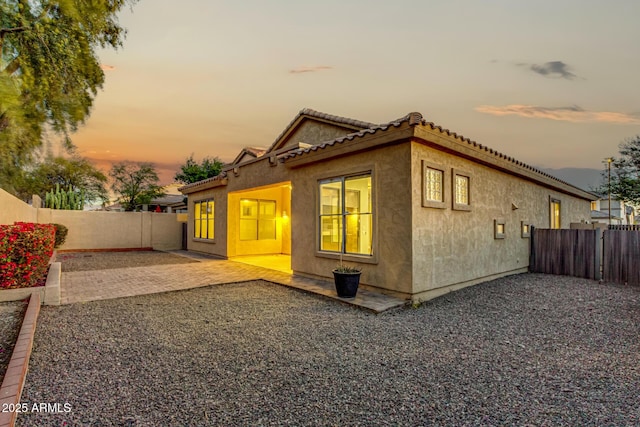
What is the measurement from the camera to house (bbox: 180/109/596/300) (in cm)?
589

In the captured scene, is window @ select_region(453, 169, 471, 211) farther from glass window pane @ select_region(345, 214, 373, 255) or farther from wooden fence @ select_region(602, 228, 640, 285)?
wooden fence @ select_region(602, 228, 640, 285)

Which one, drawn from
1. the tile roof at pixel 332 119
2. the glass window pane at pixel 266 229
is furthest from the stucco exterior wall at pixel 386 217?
the glass window pane at pixel 266 229

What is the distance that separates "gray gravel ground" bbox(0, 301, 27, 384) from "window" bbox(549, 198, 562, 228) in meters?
14.0

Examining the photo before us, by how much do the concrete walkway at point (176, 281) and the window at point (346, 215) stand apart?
3.02 feet

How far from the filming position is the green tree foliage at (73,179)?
24000mm

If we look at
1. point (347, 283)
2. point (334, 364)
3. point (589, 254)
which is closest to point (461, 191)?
point (347, 283)

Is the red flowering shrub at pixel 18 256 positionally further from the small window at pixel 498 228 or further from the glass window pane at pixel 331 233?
the small window at pixel 498 228

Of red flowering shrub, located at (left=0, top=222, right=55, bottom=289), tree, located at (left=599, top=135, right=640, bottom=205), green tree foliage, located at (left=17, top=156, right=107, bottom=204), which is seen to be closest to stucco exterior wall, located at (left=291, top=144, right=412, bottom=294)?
red flowering shrub, located at (left=0, top=222, right=55, bottom=289)

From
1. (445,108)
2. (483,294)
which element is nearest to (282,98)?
(445,108)

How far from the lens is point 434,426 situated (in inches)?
93.7

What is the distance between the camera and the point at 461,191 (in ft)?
23.4

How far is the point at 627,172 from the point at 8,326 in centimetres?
3871

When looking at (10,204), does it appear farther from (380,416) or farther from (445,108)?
(445,108)

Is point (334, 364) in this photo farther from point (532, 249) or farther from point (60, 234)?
point (60, 234)
